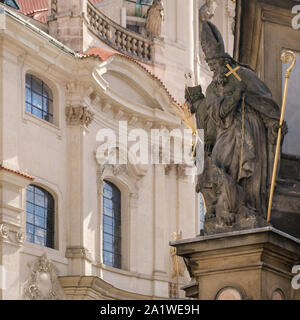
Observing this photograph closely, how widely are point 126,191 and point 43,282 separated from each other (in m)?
5.53

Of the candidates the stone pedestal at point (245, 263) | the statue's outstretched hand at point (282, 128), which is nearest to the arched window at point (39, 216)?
the statue's outstretched hand at point (282, 128)

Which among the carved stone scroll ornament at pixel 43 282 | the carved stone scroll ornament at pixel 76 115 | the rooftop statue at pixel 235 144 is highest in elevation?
the carved stone scroll ornament at pixel 76 115

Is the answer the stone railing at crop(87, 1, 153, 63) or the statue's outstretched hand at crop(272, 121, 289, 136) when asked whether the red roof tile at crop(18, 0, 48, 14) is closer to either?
the stone railing at crop(87, 1, 153, 63)

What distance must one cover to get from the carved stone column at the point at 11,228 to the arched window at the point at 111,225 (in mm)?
4866

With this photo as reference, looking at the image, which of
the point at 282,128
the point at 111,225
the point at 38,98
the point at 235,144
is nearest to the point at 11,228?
the point at 38,98

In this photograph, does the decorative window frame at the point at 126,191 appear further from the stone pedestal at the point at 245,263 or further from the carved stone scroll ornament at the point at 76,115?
the stone pedestal at the point at 245,263

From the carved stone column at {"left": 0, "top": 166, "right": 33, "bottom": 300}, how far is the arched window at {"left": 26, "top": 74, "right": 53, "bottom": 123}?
9.26 feet

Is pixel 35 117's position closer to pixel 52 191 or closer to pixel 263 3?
pixel 52 191

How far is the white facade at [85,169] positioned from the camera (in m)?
31.1

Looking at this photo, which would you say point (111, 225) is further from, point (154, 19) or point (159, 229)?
point (154, 19)

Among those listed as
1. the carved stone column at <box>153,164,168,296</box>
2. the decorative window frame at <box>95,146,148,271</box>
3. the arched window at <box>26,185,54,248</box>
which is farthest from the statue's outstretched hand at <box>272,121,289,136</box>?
the carved stone column at <box>153,164,168,296</box>

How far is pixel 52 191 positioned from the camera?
33125 mm

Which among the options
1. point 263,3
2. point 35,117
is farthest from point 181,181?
point 263,3

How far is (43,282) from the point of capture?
3170cm
